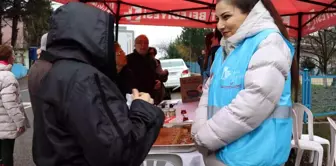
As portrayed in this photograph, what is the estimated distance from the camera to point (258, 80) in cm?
193

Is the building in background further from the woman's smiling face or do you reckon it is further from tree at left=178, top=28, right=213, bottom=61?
tree at left=178, top=28, right=213, bottom=61

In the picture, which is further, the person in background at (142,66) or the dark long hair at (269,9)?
the person in background at (142,66)

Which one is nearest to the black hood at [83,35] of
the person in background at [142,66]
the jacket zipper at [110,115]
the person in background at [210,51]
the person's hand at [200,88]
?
the jacket zipper at [110,115]

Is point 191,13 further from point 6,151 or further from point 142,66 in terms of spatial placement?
point 6,151

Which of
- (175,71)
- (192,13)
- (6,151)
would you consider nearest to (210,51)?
(6,151)

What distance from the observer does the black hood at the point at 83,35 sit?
162cm

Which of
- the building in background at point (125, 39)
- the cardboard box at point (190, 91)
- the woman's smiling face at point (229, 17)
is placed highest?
the building in background at point (125, 39)

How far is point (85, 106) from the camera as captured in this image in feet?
5.03

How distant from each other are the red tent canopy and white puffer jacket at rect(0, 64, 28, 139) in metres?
1.75

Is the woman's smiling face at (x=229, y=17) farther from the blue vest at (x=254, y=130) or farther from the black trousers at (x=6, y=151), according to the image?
the black trousers at (x=6, y=151)

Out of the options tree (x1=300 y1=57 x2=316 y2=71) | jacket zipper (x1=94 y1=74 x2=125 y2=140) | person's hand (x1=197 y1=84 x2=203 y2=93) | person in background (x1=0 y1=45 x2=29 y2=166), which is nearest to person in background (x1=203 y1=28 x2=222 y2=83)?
person's hand (x1=197 y1=84 x2=203 y2=93)

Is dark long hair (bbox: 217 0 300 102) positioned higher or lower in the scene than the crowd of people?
higher

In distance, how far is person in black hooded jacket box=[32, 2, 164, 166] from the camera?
1.54m

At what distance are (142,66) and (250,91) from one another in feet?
13.5
